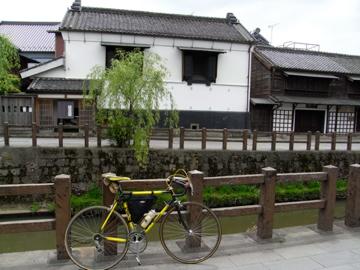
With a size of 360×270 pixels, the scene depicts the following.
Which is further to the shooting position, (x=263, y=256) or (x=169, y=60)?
(x=169, y=60)

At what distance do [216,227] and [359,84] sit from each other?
77.3 ft

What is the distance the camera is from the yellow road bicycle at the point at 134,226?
3.90 m

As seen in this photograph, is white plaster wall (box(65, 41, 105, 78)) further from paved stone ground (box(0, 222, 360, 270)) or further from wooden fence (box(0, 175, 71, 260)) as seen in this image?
paved stone ground (box(0, 222, 360, 270))

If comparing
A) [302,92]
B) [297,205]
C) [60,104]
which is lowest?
[297,205]

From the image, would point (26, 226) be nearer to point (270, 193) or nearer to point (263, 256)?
point (263, 256)

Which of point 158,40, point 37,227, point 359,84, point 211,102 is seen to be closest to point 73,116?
point 158,40

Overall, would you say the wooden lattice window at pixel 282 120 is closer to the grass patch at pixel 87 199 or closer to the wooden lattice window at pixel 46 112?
the wooden lattice window at pixel 46 112

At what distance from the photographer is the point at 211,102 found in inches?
776

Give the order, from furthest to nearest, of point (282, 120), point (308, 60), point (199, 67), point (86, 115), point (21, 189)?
point (308, 60) < point (282, 120) < point (199, 67) < point (86, 115) < point (21, 189)

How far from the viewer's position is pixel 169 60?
1872 centimetres

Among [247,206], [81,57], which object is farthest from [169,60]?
[247,206]

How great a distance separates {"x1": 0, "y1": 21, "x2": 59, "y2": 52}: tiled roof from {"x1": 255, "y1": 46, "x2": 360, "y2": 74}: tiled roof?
52.9 ft

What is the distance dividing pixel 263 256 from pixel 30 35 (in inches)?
1106

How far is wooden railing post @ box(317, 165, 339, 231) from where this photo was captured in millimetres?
5172
